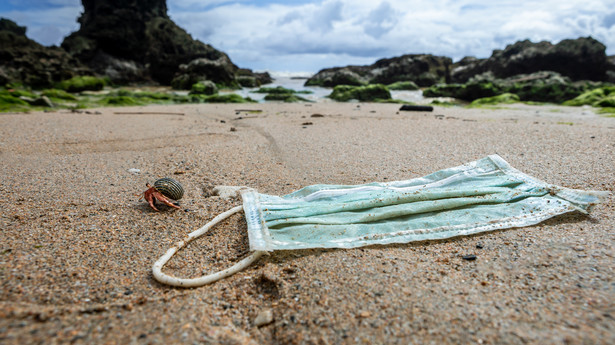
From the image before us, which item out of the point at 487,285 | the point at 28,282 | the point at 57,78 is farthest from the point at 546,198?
the point at 57,78

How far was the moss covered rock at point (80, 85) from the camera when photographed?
65.7ft

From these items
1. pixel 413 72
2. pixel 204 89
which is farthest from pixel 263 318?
pixel 413 72

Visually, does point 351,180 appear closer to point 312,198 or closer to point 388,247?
point 312,198

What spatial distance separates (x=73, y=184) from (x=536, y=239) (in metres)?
3.97

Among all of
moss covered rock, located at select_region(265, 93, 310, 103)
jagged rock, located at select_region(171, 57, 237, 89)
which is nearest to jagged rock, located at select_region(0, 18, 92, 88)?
jagged rock, located at select_region(171, 57, 237, 89)

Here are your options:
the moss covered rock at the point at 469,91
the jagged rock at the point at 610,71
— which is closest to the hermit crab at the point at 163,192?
the moss covered rock at the point at 469,91

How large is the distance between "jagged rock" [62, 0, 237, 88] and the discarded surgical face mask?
2777cm

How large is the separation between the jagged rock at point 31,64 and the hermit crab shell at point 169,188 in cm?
2416

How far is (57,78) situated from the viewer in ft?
75.7

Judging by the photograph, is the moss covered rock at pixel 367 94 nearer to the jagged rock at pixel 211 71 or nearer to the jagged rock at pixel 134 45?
the jagged rock at pixel 211 71

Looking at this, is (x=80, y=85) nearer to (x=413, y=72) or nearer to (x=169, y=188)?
(x=169, y=188)

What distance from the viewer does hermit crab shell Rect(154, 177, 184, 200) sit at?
113 inches

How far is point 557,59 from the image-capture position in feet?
96.3

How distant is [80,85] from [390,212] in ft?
75.6
